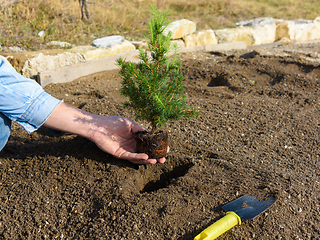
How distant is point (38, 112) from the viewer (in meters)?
2.11

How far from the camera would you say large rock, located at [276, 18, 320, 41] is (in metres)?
9.70

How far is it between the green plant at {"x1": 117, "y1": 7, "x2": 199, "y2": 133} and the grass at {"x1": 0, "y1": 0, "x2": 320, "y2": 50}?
13.5ft

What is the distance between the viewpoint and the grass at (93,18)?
230 inches

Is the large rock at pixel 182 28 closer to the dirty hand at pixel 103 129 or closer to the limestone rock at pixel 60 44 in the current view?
the limestone rock at pixel 60 44

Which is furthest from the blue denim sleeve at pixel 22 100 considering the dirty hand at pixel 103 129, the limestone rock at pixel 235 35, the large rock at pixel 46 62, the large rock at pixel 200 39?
the limestone rock at pixel 235 35

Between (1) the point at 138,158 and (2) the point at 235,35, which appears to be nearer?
(1) the point at 138,158

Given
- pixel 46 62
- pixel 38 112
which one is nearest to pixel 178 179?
pixel 38 112

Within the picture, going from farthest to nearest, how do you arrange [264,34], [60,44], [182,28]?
[264,34] → [182,28] → [60,44]

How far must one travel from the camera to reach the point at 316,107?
4.02 m

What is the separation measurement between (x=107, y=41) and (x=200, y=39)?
2.85 metres

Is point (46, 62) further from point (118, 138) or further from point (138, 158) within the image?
point (138, 158)

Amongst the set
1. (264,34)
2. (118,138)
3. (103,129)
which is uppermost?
(103,129)

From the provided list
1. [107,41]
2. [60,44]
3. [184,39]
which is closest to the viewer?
[60,44]

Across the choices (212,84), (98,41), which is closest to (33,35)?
(98,41)
